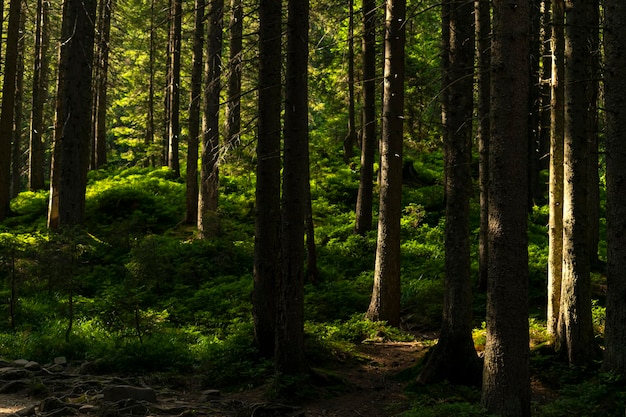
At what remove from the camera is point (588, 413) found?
288 inches

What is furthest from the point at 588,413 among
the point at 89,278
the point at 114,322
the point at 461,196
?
the point at 89,278

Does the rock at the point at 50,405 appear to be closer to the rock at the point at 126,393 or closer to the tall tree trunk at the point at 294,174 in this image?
the rock at the point at 126,393

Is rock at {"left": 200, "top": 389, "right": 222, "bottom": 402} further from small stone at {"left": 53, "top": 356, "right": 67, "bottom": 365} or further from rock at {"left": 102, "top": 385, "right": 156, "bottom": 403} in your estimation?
small stone at {"left": 53, "top": 356, "right": 67, "bottom": 365}

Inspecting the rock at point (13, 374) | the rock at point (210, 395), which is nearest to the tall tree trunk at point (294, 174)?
the rock at point (210, 395)

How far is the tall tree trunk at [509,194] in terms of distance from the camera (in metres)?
6.39

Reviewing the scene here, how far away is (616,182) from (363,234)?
34.5ft

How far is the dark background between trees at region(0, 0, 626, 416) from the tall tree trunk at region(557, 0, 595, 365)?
0.10 ft

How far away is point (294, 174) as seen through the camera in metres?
8.59

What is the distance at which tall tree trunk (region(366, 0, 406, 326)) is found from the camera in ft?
41.3

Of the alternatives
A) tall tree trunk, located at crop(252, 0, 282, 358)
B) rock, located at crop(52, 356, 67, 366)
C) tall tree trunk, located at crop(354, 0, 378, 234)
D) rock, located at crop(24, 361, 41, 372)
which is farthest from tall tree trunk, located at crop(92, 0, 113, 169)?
rock, located at crop(24, 361, 41, 372)

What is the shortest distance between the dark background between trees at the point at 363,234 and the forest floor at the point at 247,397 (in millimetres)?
485

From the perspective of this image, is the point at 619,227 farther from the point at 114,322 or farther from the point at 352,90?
the point at 352,90

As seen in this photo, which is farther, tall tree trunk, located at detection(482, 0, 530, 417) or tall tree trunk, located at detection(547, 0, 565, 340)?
tall tree trunk, located at detection(547, 0, 565, 340)

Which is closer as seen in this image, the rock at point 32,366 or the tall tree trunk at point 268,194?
the rock at point 32,366
